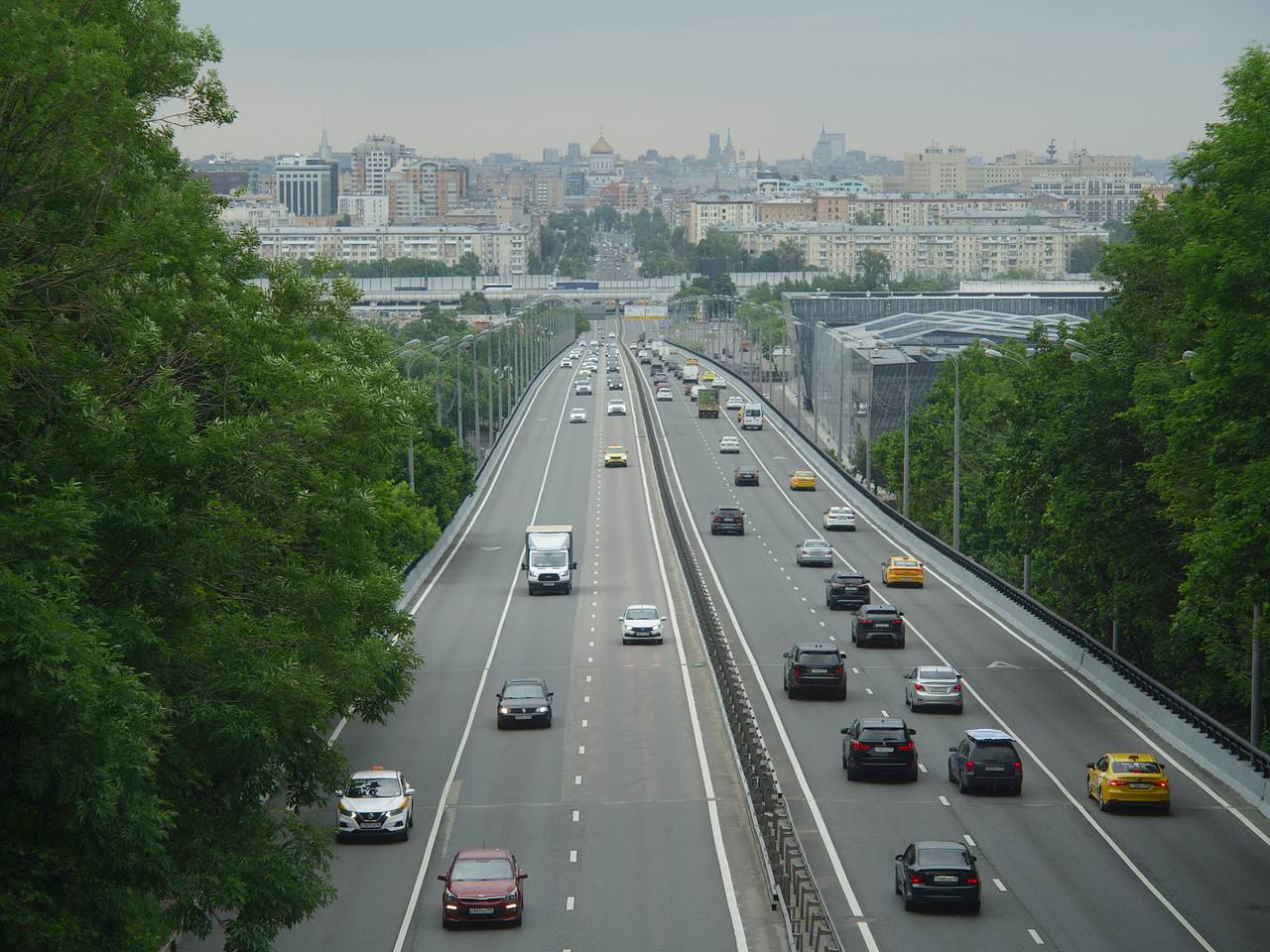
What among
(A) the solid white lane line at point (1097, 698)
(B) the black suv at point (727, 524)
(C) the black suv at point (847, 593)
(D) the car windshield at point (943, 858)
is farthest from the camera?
(B) the black suv at point (727, 524)

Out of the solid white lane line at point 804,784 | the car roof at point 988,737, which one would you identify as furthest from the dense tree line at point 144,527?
the car roof at point 988,737

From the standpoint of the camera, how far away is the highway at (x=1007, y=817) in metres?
29.0

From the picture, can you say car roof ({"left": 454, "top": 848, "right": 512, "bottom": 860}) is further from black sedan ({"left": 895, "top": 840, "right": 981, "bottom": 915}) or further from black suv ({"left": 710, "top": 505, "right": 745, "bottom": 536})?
black suv ({"left": 710, "top": 505, "right": 745, "bottom": 536})

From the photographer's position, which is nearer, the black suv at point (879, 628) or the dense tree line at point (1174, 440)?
the dense tree line at point (1174, 440)

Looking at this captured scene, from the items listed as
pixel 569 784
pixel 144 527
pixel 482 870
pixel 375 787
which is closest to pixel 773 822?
pixel 482 870

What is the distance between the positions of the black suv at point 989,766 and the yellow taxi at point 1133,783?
5.44 feet

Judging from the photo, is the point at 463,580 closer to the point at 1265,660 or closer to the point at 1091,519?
the point at 1091,519

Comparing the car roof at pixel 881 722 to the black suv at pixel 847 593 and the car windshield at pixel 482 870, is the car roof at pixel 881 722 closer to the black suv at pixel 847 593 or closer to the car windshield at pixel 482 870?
the car windshield at pixel 482 870

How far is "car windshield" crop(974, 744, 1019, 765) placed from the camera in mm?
37594

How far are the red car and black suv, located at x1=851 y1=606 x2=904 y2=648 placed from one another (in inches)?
1067

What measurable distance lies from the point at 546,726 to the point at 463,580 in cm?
2796

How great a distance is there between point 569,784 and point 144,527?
18193 millimetres

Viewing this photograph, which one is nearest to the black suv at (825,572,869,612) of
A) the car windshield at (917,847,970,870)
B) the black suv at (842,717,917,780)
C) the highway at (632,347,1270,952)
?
the highway at (632,347,1270,952)

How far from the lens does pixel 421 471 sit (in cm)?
8750
